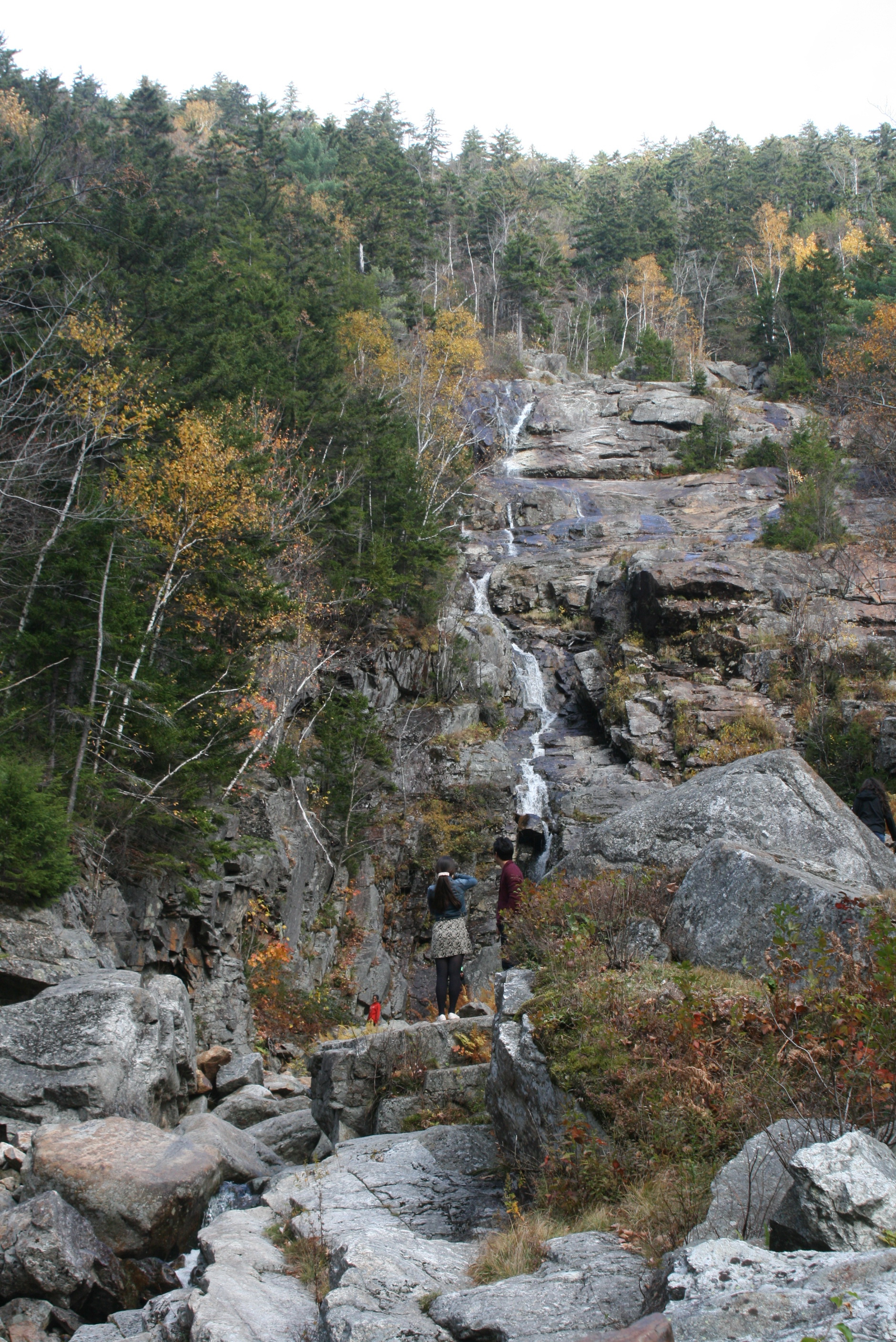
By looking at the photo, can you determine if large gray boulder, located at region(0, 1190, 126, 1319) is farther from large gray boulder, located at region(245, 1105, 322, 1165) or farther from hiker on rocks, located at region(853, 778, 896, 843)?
hiker on rocks, located at region(853, 778, 896, 843)

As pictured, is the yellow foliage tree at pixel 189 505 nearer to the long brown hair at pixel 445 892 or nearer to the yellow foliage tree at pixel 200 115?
the long brown hair at pixel 445 892

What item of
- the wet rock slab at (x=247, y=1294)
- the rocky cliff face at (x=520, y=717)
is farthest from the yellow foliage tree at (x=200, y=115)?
the wet rock slab at (x=247, y=1294)

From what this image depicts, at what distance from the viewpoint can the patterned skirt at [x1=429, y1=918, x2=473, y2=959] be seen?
1078cm

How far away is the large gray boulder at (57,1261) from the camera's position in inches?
240

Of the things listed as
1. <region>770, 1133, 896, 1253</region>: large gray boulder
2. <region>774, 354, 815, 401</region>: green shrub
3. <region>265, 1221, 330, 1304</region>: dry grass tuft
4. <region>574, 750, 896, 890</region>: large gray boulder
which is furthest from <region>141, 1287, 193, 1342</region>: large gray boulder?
<region>774, 354, 815, 401</region>: green shrub

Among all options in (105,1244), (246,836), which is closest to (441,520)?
(246,836)

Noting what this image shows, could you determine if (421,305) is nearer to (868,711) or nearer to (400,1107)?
(868,711)

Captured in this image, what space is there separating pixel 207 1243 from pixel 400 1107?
331cm

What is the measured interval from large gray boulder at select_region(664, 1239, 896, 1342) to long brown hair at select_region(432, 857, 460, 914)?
724 centimetres

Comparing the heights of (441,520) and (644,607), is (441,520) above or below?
above

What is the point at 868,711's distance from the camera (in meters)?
23.2

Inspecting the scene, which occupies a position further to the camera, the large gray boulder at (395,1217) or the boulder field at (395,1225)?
the large gray boulder at (395,1217)

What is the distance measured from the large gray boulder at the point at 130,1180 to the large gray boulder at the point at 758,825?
19.1 feet

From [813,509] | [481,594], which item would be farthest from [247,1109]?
[813,509]
